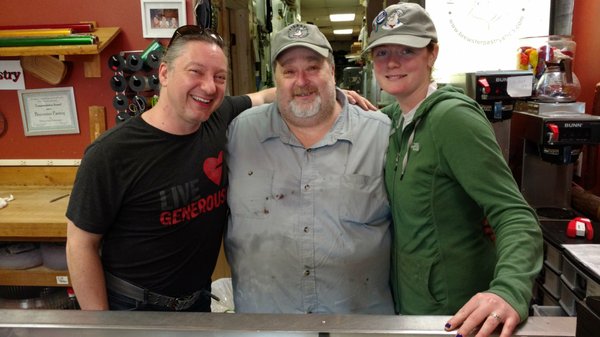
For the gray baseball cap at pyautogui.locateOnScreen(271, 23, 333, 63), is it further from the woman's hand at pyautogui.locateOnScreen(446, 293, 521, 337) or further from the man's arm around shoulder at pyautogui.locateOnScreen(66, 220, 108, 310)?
the woman's hand at pyautogui.locateOnScreen(446, 293, 521, 337)

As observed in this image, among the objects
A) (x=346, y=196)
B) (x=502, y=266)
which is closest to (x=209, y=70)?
(x=346, y=196)

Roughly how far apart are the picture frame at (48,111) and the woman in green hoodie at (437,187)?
233cm

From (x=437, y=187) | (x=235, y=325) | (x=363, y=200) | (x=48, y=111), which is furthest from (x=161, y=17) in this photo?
(x=235, y=325)

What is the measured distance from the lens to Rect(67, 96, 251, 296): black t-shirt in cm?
152

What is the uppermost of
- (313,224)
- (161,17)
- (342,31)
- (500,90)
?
(342,31)

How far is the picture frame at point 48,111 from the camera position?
3.12 metres

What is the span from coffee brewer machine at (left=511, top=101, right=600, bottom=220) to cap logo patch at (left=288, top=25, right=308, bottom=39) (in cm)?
150

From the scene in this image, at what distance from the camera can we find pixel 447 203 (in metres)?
1.43

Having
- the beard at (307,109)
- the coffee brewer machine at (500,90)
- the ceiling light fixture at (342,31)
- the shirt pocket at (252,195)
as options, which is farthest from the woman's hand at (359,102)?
the ceiling light fixture at (342,31)

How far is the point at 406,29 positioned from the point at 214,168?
2.74 feet

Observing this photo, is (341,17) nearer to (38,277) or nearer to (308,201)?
(38,277)

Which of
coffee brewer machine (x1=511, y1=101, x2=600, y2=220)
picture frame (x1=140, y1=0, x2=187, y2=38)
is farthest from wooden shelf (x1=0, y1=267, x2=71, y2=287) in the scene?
coffee brewer machine (x1=511, y1=101, x2=600, y2=220)

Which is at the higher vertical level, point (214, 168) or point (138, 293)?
point (214, 168)

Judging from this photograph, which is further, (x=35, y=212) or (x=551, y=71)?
(x=551, y=71)
